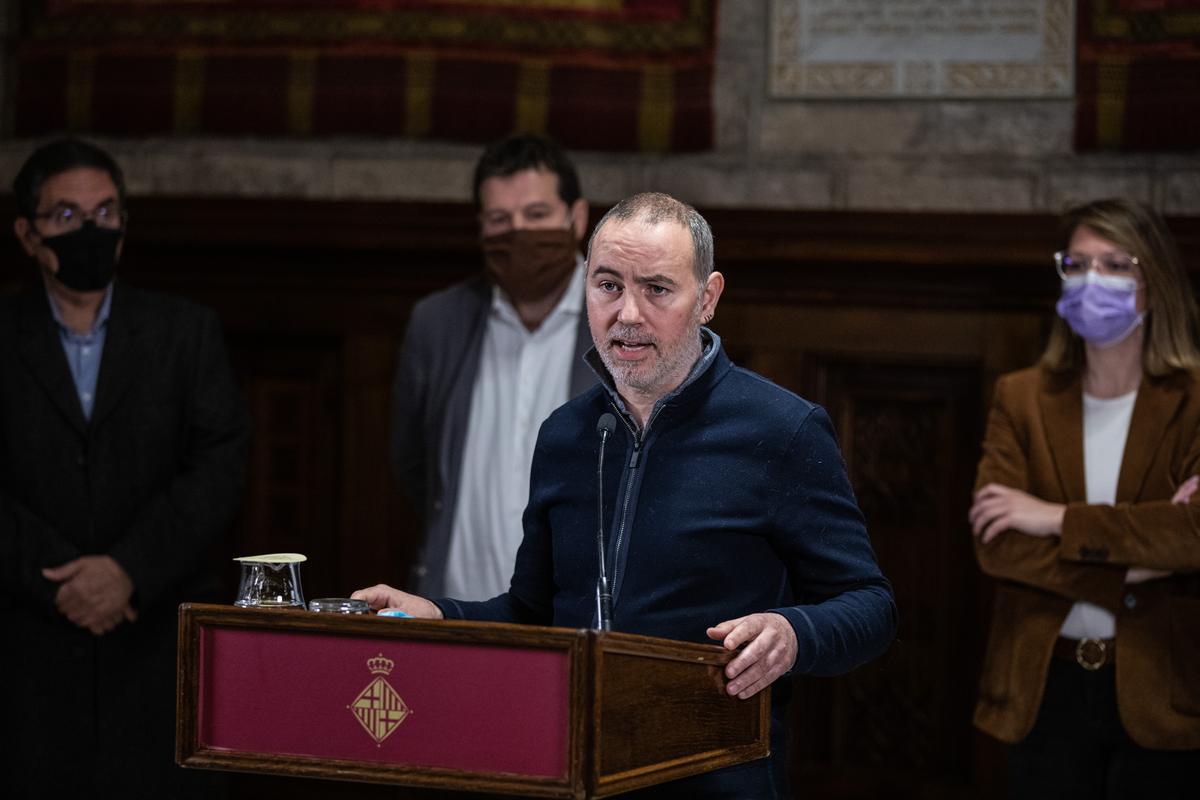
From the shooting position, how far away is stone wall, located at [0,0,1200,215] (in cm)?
450

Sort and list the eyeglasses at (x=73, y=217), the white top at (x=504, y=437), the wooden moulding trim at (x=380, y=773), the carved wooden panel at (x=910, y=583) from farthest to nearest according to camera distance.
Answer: the carved wooden panel at (x=910, y=583)
the eyeglasses at (x=73, y=217)
the white top at (x=504, y=437)
the wooden moulding trim at (x=380, y=773)

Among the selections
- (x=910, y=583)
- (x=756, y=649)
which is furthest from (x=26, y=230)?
(x=910, y=583)

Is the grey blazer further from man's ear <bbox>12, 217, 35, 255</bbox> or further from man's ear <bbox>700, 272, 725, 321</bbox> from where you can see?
man's ear <bbox>700, 272, 725, 321</bbox>

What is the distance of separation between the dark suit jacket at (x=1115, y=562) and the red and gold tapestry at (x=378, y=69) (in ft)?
5.67

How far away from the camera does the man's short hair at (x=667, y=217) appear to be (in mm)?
2117

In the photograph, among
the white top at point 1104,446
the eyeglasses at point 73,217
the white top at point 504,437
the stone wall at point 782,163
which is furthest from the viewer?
the stone wall at point 782,163

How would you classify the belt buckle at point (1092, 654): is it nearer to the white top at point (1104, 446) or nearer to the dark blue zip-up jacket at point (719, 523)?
the white top at point (1104, 446)

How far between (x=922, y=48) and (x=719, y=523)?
9.41 ft

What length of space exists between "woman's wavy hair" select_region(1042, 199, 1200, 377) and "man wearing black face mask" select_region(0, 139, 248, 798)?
1.88 m

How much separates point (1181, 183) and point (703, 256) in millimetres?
2724

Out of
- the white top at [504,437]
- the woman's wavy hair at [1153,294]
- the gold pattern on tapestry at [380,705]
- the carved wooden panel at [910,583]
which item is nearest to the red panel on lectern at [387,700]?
the gold pattern on tapestry at [380,705]

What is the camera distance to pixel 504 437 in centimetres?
344

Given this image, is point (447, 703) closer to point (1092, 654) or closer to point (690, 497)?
point (690, 497)

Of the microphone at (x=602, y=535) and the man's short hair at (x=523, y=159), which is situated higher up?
the man's short hair at (x=523, y=159)
